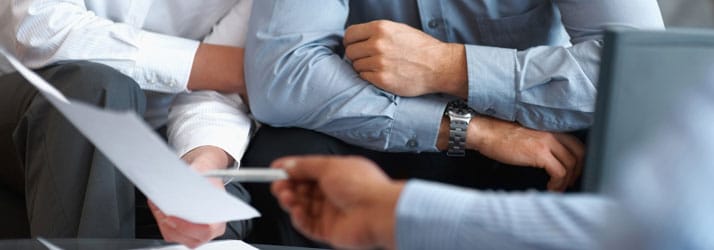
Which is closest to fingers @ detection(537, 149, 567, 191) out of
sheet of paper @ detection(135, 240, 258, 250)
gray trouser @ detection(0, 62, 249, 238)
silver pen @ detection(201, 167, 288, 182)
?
gray trouser @ detection(0, 62, 249, 238)

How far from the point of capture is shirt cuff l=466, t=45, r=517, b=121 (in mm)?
1416

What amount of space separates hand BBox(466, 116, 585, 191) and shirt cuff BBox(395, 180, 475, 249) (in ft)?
2.33

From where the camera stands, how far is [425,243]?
0.74 meters

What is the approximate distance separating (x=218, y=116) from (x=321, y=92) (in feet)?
0.54

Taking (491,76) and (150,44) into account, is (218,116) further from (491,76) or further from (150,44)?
(491,76)

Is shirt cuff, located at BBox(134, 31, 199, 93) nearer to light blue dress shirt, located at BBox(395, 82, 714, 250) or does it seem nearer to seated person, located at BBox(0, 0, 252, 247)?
seated person, located at BBox(0, 0, 252, 247)

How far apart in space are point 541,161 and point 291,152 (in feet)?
1.15

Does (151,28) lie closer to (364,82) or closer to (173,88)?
(173,88)

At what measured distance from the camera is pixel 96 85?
4.24 feet

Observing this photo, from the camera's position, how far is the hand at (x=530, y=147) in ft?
4.68

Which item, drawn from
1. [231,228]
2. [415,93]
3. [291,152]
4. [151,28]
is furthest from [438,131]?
[151,28]

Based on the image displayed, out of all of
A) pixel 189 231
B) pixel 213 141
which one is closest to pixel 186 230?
pixel 189 231

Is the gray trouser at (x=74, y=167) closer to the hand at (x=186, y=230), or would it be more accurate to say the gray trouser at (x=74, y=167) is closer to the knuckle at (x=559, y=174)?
the hand at (x=186, y=230)

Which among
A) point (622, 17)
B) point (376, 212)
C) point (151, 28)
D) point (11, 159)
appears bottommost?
point (11, 159)
